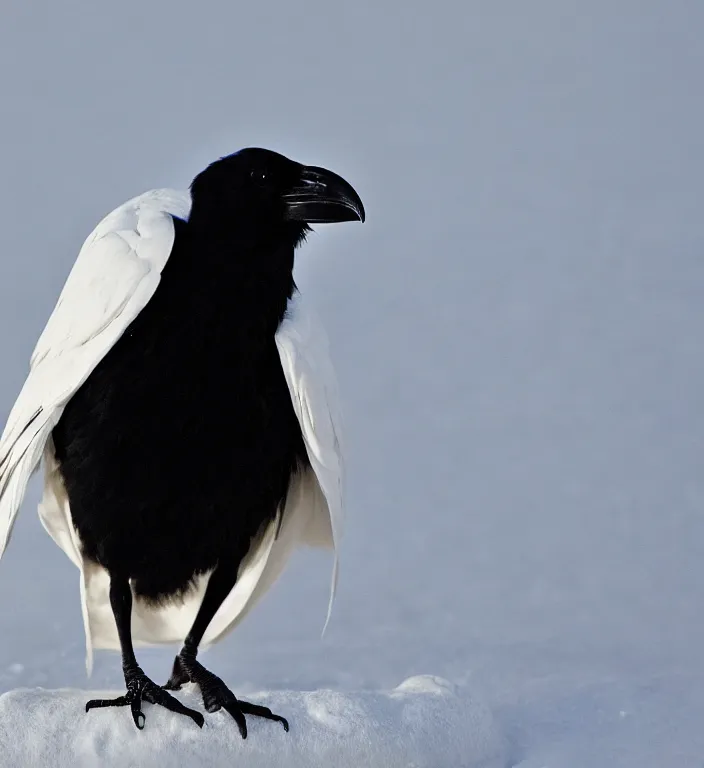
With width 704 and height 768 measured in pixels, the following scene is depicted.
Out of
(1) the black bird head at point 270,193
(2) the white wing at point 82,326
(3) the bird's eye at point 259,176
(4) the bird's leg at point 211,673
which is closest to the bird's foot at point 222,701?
(4) the bird's leg at point 211,673

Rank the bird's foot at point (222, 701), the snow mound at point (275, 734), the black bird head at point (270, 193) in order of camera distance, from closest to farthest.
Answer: the snow mound at point (275, 734)
the bird's foot at point (222, 701)
the black bird head at point (270, 193)

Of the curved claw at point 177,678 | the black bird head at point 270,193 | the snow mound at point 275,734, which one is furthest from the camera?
the curved claw at point 177,678

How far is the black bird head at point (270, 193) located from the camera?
2.87 meters

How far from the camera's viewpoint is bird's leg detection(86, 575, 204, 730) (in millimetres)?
2668

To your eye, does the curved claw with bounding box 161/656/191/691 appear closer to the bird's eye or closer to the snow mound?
the snow mound

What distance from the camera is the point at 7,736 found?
2607mm

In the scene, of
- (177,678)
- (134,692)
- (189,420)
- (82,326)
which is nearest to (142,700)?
(134,692)

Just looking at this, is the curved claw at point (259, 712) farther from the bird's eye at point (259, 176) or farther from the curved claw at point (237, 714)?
the bird's eye at point (259, 176)

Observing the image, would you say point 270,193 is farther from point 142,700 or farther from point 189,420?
point 142,700

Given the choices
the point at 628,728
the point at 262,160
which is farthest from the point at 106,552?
the point at 628,728

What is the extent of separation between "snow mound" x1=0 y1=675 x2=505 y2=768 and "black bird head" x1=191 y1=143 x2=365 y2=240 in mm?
1163

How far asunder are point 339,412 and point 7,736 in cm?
107

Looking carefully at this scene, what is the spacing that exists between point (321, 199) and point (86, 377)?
720mm

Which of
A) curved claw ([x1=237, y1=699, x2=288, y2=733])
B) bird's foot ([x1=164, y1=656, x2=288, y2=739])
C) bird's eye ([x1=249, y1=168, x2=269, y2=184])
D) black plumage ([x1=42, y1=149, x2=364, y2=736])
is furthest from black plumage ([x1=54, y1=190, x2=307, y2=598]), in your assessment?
curved claw ([x1=237, y1=699, x2=288, y2=733])
